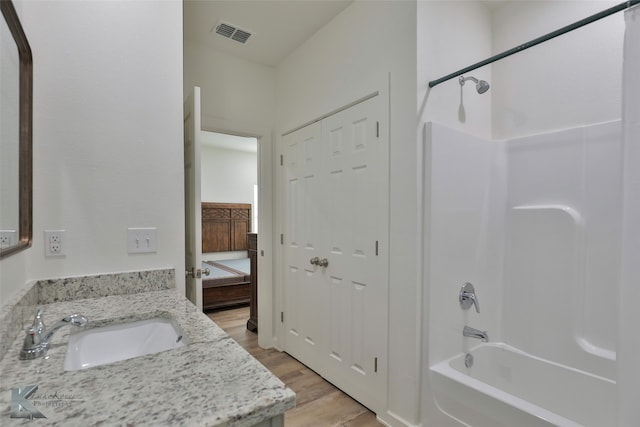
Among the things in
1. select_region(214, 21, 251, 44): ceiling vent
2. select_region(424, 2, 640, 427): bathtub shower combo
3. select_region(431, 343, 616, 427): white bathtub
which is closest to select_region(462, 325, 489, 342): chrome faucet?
select_region(424, 2, 640, 427): bathtub shower combo

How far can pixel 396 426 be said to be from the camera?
72.4 inches

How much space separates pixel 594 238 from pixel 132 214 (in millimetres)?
2487

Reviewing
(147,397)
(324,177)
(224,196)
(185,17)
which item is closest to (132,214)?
(147,397)

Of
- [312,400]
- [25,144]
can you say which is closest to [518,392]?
[312,400]

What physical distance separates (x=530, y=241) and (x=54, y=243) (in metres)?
2.62

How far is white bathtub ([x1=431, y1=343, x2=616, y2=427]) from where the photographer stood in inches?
53.2

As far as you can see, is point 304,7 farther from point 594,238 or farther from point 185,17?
point 594,238

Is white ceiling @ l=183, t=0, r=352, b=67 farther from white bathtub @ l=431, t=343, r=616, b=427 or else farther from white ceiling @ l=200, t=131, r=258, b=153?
white ceiling @ l=200, t=131, r=258, b=153

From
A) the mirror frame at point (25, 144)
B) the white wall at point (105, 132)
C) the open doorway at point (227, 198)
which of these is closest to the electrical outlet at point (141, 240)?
the white wall at point (105, 132)

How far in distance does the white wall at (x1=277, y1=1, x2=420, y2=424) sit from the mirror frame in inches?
65.7

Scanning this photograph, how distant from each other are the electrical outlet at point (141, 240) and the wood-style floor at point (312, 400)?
130 cm

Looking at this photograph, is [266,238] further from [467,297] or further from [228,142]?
[228,142]

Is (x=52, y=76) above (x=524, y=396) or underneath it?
above

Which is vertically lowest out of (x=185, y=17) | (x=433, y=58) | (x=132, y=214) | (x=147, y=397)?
(x=147, y=397)
